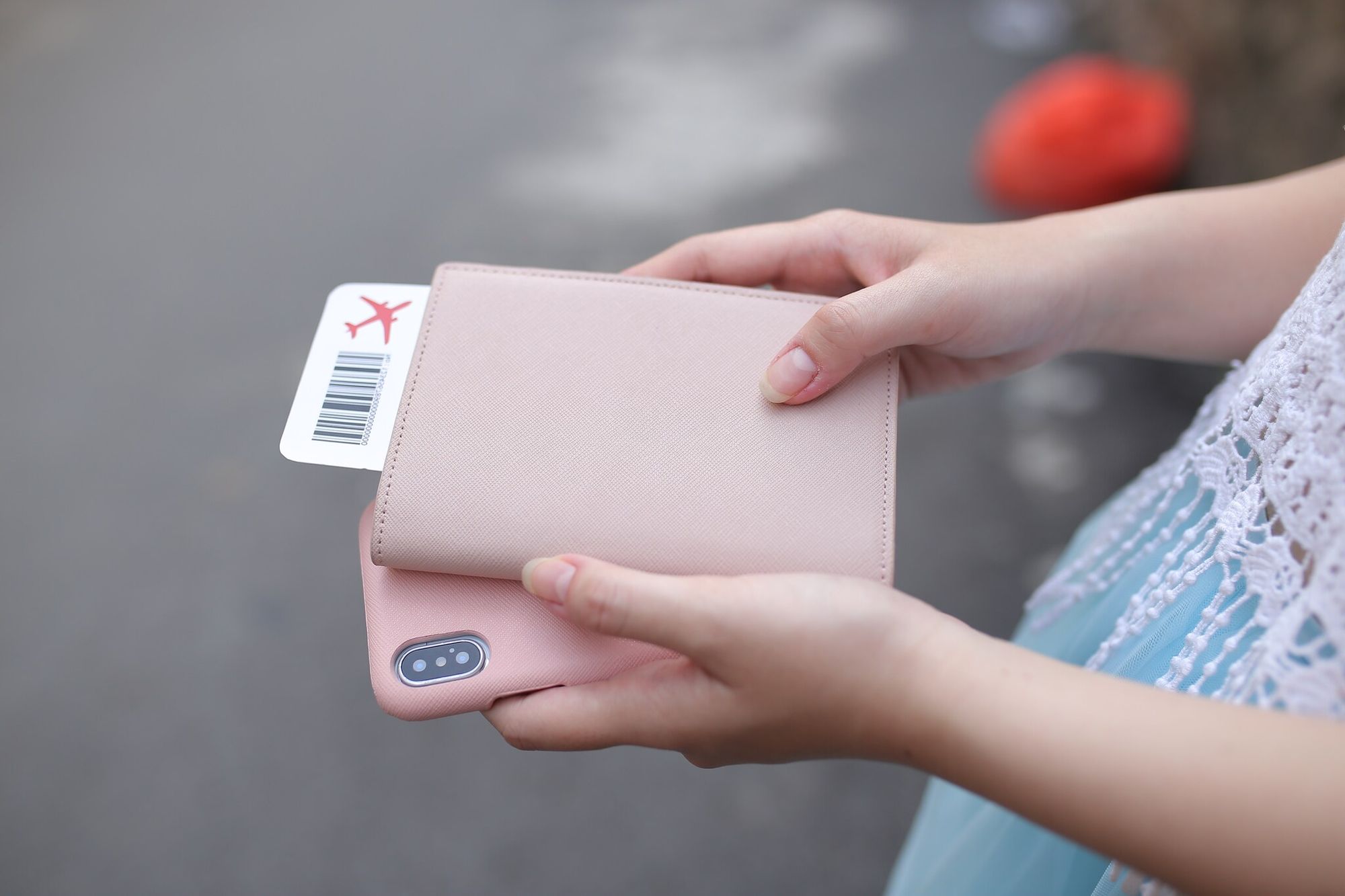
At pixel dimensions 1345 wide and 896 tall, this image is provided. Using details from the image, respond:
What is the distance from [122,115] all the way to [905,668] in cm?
228

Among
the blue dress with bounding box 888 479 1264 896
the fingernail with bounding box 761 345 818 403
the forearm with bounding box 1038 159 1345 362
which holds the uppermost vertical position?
the forearm with bounding box 1038 159 1345 362

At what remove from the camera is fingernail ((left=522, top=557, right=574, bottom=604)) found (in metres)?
0.59

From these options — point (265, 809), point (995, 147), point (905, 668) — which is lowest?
point (265, 809)

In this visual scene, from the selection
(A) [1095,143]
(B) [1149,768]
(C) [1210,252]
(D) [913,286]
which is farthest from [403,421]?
(A) [1095,143]

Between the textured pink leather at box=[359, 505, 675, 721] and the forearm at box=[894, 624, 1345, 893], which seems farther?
the textured pink leather at box=[359, 505, 675, 721]

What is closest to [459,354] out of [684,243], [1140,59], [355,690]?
[684,243]

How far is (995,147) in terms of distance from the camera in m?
1.84

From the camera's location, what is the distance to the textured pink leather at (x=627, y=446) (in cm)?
65

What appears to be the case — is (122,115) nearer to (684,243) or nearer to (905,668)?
(684,243)

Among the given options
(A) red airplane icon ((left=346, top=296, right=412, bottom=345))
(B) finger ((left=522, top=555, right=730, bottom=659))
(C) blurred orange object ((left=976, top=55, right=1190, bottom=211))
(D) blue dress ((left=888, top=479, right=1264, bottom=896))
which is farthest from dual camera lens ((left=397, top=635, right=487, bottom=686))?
(C) blurred orange object ((left=976, top=55, right=1190, bottom=211))

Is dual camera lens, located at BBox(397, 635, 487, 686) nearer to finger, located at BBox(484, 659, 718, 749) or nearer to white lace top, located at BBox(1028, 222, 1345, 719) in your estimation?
finger, located at BBox(484, 659, 718, 749)

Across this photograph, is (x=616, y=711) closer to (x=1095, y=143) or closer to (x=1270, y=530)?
(x=1270, y=530)

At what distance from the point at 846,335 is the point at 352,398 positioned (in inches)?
15.7

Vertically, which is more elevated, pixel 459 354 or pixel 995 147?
pixel 995 147
